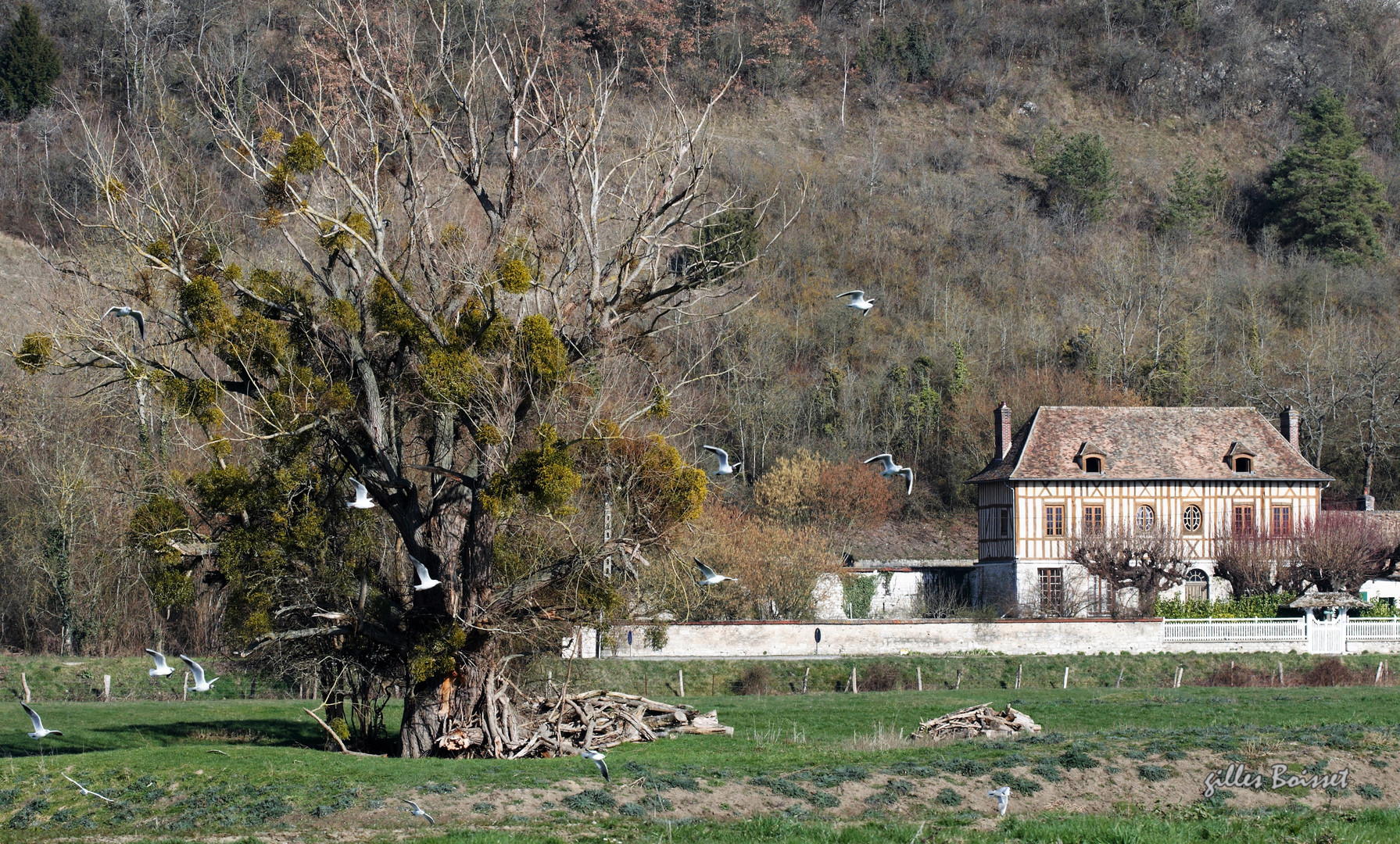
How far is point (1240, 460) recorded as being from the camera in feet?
185

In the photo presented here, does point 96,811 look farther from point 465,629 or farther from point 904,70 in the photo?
point 904,70

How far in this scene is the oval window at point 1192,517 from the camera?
55.8 m

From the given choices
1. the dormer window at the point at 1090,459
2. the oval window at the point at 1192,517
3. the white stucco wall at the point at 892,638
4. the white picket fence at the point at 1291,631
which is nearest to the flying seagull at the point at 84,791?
the white stucco wall at the point at 892,638

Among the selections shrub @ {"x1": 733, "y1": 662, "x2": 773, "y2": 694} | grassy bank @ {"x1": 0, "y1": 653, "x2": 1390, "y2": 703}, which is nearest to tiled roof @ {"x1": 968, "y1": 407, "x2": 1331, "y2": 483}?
grassy bank @ {"x1": 0, "y1": 653, "x2": 1390, "y2": 703}

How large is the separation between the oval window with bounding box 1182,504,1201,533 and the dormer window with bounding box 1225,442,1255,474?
2.40 meters

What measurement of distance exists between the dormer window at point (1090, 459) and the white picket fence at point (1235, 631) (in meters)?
12.5

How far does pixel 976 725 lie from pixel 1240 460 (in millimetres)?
36945

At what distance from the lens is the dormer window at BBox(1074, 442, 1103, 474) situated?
184 feet

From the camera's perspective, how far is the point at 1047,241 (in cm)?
9800

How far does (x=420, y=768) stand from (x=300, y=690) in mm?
17660

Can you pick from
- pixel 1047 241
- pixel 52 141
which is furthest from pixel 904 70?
pixel 52 141

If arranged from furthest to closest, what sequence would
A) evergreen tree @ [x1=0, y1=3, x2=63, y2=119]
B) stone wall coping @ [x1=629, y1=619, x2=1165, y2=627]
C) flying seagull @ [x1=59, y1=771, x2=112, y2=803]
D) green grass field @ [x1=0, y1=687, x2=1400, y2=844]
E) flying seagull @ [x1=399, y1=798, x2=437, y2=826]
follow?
evergreen tree @ [x1=0, y1=3, x2=63, y2=119], stone wall coping @ [x1=629, y1=619, x2=1165, y2=627], flying seagull @ [x1=59, y1=771, x2=112, y2=803], flying seagull @ [x1=399, y1=798, x2=437, y2=826], green grass field @ [x1=0, y1=687, x2=1400, y2=844]

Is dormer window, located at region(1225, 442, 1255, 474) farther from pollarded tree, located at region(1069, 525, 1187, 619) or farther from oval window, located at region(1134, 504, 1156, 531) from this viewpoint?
pollarded tree, located at region(1069, 525, 1187, 619)

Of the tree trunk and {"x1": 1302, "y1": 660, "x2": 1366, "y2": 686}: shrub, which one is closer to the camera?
the tree trunk
